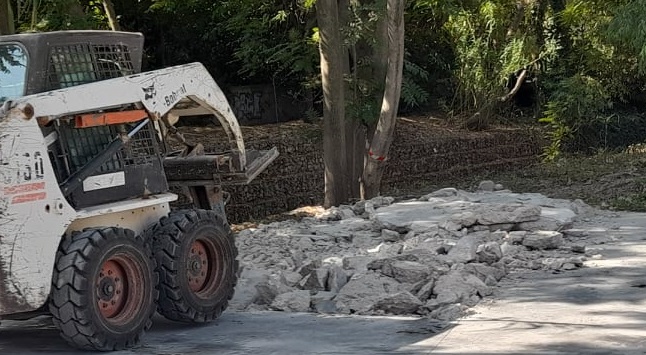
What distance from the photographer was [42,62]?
6934 mm

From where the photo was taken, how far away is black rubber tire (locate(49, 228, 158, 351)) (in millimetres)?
6473

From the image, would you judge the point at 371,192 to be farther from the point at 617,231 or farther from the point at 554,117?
the point at 554,117

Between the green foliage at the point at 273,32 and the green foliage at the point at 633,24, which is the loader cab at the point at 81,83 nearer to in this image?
the green foliage at the point at 633,24

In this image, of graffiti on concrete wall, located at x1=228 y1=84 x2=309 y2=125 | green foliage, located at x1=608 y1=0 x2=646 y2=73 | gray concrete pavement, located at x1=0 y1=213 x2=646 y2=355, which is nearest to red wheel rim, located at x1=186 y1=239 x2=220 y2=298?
gray concrete pavement, located at x1=0 y1=213 x2=646 y2=355

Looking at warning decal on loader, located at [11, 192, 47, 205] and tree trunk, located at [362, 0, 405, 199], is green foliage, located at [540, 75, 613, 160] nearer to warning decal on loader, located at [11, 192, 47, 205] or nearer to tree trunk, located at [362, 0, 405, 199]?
tree trunk, located at [362, 0, 405, 199]

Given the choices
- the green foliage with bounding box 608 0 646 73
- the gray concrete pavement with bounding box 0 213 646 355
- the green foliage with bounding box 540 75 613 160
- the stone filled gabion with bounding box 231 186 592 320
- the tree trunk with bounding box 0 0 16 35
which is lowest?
the gray concrete pavement with bounding box 0 213 646 355

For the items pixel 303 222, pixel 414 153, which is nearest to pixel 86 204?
pixel 303 222

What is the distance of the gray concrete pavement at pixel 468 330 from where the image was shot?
6.58 meters

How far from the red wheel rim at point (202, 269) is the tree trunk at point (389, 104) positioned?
6.92 m

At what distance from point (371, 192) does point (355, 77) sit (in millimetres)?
2151

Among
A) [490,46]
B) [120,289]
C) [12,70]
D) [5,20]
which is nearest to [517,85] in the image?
[490,46]

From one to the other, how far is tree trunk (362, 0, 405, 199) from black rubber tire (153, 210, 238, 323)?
22.0 feet

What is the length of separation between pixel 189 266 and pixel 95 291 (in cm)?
113

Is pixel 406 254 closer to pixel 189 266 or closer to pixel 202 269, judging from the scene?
pixel 202 269
